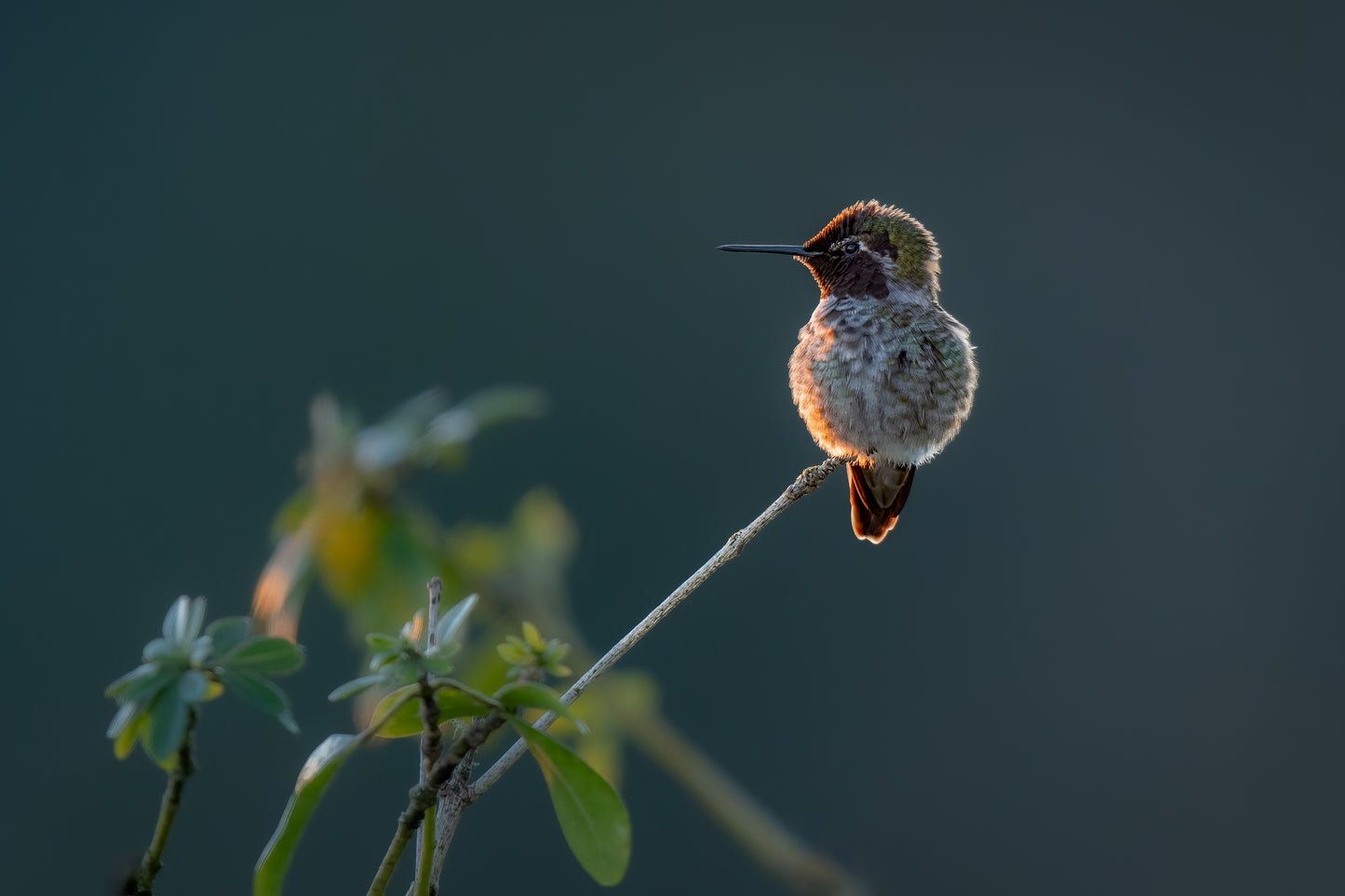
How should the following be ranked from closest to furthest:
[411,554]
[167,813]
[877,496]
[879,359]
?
1. [167,813]
2. [411,554]
3. [879,359]
4. [877,496]

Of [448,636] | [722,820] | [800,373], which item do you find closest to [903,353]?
[800,373]

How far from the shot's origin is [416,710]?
23.8 inches

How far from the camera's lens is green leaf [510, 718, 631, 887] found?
570 mm

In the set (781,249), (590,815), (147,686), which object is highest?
(781,249)

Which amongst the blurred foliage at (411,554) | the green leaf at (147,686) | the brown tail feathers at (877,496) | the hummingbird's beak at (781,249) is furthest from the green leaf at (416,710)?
the brown tail feathers at (877,496)

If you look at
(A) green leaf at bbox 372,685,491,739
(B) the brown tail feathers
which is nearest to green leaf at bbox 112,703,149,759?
(A) green leaf at bbox 372,685,491,739

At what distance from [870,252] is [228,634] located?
1.68 metres

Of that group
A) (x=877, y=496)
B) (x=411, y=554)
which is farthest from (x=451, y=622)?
(x=877, y=496)

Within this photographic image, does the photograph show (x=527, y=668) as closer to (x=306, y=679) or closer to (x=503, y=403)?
(x=503, y=403)

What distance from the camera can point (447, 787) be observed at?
0.62 metres

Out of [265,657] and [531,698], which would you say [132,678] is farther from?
[531,698]

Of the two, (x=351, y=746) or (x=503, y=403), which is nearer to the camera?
(x=351, y=746)

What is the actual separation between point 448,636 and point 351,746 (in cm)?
8

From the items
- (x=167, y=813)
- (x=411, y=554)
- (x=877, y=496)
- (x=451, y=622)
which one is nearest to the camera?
(x=167, y=813)
